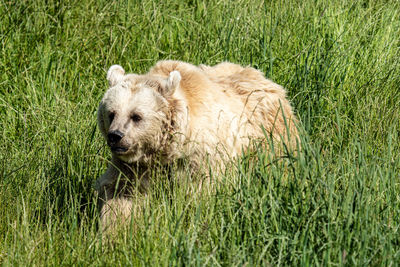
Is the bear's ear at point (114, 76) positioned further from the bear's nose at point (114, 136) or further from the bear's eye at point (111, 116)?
the bear's nose at point (114, 136)

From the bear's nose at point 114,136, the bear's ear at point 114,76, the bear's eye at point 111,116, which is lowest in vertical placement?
the bear's nose at point 114,136

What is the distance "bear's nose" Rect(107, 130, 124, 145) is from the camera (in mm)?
4336

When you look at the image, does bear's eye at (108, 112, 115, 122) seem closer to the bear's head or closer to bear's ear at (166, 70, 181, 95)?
the bear's head

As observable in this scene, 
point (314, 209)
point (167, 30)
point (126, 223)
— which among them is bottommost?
point (126, 223)

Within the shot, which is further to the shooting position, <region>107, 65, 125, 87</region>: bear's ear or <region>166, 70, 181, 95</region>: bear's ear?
<region>107, 65, 125, 87</region>: bear's ear

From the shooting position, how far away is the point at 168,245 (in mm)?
3408

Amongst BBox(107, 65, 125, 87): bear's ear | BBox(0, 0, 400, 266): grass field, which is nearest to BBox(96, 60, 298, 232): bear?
BBox(107, 65, 125, 87): bear's ear

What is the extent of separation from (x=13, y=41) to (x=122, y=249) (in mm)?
3536

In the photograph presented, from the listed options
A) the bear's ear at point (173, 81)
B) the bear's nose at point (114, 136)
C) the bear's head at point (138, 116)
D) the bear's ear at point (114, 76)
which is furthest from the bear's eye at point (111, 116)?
the bear's ear at point (173, 81)

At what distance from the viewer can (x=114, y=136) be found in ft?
14.3

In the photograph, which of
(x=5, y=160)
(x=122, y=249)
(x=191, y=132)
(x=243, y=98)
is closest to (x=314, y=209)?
(x=122, y=249)

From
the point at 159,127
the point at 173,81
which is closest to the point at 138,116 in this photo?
the point at 159,127

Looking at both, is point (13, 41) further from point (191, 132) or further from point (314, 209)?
point (314, 209)

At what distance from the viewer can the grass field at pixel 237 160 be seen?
3230 mm
